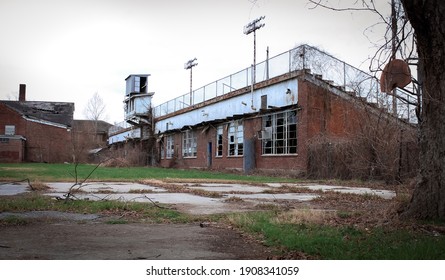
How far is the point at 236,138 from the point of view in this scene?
23328 mm

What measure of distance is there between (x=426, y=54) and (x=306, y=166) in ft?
41.4

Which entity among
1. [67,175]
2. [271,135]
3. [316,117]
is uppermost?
[316,117]

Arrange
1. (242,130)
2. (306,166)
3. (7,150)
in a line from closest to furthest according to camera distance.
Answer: (7,150), (306,166), (242,130)

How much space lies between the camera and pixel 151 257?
8.94 feet

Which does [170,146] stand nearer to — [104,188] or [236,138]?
[236,138]

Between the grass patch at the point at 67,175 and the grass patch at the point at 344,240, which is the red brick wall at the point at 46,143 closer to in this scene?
the grass patch at the point at 67,175

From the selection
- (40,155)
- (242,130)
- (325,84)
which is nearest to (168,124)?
(242,130)

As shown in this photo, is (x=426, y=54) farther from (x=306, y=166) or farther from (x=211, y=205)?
(x=306, y=166)

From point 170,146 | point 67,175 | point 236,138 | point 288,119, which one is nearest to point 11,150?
point 67,175

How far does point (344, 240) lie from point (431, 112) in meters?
1.77

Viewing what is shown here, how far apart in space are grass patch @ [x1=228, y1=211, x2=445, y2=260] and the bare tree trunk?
2.04ft

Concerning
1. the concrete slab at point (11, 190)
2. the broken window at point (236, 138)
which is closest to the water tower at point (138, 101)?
the broken window at point (236, 138)

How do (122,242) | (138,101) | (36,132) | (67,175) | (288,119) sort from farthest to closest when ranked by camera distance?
(138,101), (288,119), (67,175), (36,132), (122,242)

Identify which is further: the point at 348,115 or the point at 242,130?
the point at 242,130
